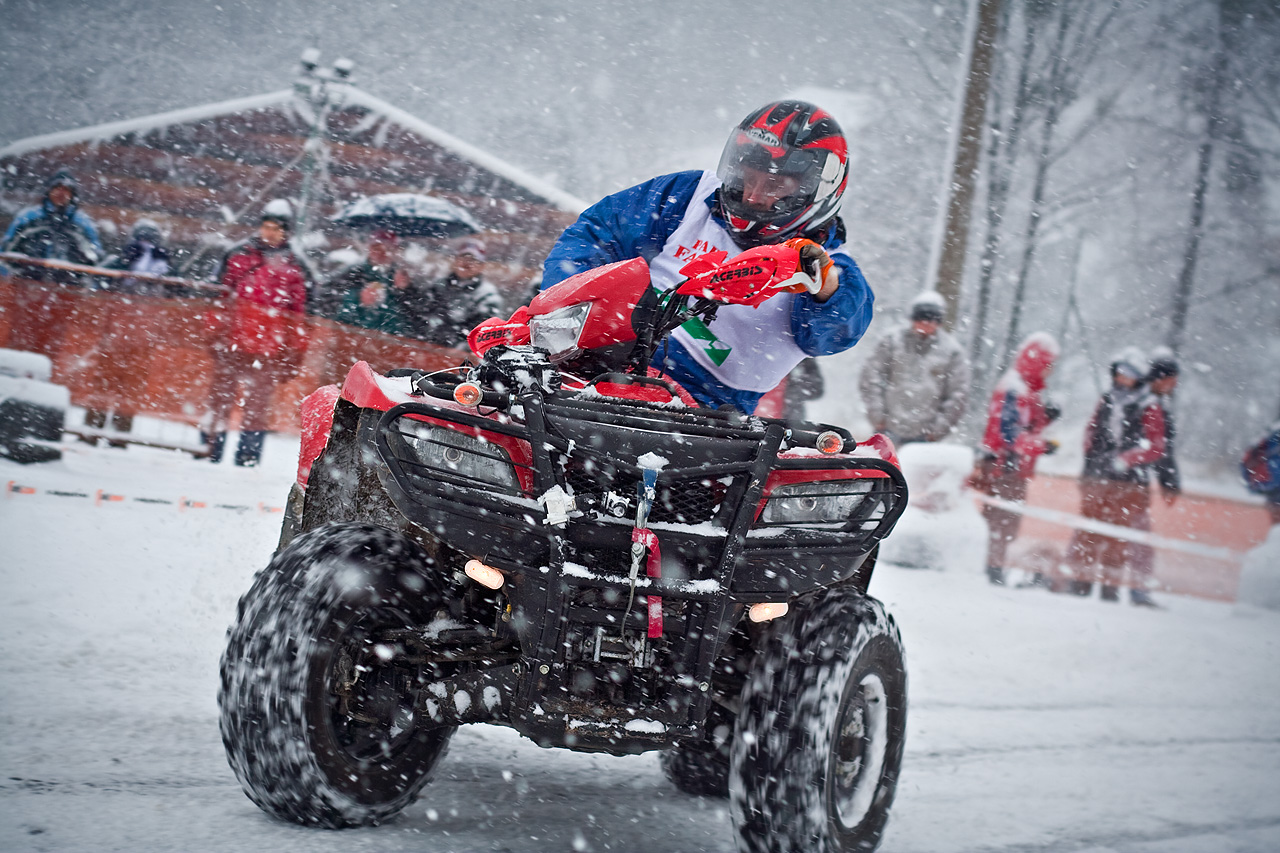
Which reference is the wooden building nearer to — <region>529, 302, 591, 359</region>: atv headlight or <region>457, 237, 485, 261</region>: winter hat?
<region>457, 237, 485, 261</region>: winter hat

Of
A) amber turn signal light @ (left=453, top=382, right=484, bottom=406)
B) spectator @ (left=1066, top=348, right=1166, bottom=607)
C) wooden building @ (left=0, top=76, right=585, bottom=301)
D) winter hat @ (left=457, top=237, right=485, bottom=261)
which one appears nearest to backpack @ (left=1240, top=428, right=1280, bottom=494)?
spectator @ (left=1066, top=348, right=1166, bottom=607)

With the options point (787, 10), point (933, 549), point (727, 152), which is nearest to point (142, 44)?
point (787, 10)

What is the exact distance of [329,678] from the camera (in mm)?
2443

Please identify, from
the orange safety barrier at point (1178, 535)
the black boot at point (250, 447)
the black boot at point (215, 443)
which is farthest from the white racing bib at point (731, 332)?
the orange safety barrier at point (1178, 535)

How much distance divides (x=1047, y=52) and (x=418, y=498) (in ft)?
62.2

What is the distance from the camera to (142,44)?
14.6 meters

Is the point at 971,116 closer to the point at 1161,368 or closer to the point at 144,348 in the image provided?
the point at 1161,368

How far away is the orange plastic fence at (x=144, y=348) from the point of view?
7918mm

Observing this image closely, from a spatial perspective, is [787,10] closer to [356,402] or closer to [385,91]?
[385,91]

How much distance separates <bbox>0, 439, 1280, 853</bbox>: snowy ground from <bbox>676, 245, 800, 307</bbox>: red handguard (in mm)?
1532

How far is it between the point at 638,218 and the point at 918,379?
5.32m

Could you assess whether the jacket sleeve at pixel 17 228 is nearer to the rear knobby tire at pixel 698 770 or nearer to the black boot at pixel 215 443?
the black boot at pixel 215 443

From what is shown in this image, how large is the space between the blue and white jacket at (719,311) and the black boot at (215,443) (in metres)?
5.30

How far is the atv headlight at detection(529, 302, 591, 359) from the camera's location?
2.87m
